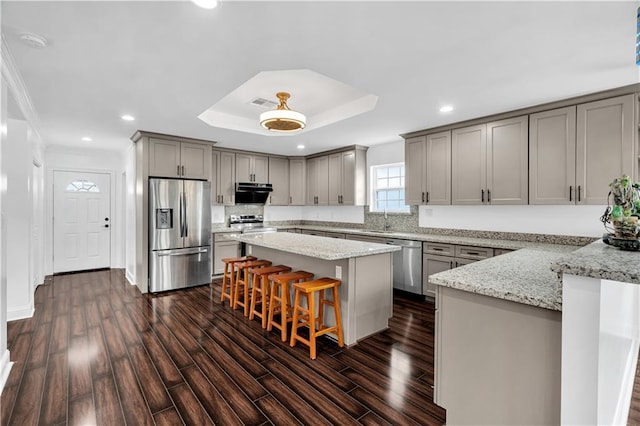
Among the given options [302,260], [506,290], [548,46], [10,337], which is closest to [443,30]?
[548,46]

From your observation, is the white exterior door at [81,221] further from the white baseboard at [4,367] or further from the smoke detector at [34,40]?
the smoke detector at [34,40]

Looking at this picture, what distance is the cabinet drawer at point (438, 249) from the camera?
3910 mm

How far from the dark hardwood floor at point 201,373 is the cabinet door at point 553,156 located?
1954 mm

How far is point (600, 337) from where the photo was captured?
3.95 feet

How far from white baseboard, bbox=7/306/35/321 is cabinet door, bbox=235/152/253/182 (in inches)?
139

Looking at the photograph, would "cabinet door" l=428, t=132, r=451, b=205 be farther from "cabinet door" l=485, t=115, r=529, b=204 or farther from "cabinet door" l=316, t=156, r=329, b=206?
"cabinet door" l=316, t=156, r=329, b=206

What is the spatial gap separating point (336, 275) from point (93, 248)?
5.74 meters

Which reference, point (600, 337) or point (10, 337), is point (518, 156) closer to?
point (600, 337)

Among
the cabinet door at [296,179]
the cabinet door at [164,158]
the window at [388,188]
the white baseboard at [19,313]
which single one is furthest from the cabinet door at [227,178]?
the white baseboard at [19,313]

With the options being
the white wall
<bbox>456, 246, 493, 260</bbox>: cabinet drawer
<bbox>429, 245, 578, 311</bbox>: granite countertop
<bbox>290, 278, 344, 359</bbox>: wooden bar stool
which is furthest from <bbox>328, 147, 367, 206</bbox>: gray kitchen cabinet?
the white wall

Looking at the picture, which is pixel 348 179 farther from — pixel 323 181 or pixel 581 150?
pixel 581 150

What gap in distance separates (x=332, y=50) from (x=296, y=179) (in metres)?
4.66

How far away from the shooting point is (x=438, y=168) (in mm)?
4359

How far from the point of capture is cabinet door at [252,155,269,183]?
6.27 metres
